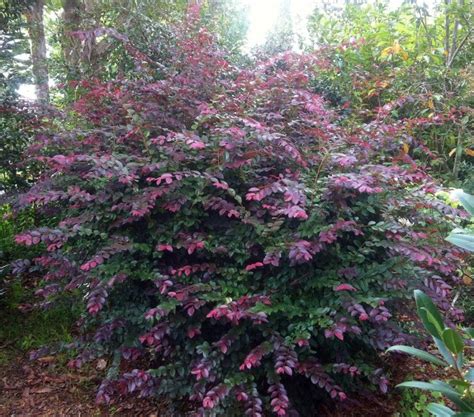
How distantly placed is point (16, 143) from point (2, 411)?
2074mm

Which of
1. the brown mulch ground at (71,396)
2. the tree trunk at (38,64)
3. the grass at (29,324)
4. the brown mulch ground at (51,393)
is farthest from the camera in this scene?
the tree trunk at (38,64)

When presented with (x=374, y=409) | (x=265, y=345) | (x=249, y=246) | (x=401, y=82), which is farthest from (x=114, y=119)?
(x=401, y=82)

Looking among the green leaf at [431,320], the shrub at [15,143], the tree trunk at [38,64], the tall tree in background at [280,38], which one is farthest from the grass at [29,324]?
the tall tree in background at [280,38]

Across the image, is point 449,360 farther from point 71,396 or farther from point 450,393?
point 71,396

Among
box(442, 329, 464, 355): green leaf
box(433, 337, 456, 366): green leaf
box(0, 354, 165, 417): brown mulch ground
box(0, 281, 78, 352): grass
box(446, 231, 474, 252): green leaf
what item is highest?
box(446, 231, 474, 252): green leaf

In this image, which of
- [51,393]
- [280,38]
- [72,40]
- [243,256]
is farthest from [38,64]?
[243,256]

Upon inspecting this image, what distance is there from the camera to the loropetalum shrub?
184 centimetres

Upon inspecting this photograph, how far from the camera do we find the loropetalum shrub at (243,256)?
6.05 feet

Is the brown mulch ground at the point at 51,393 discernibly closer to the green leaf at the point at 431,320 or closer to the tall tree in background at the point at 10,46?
the green leaf at the point at 431,320

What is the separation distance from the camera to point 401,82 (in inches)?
170

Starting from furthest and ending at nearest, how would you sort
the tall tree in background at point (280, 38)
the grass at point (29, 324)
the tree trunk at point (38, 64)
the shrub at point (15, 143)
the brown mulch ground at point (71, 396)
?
the tall tree in background at point (280, 38)
the tree trunk at point (38, 64)
the shrub at point (15, 143)
the grass at point (29, 324)
the brown mulch ground at point (71, 396)

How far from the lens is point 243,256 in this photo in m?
2.07

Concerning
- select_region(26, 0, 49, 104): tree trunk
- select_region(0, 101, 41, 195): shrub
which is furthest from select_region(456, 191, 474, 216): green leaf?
select_region(26, 0, 49, 104): tree trunk

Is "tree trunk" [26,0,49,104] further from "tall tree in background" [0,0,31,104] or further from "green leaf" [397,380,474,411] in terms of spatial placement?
"green leaf" [397,380,474,411]
